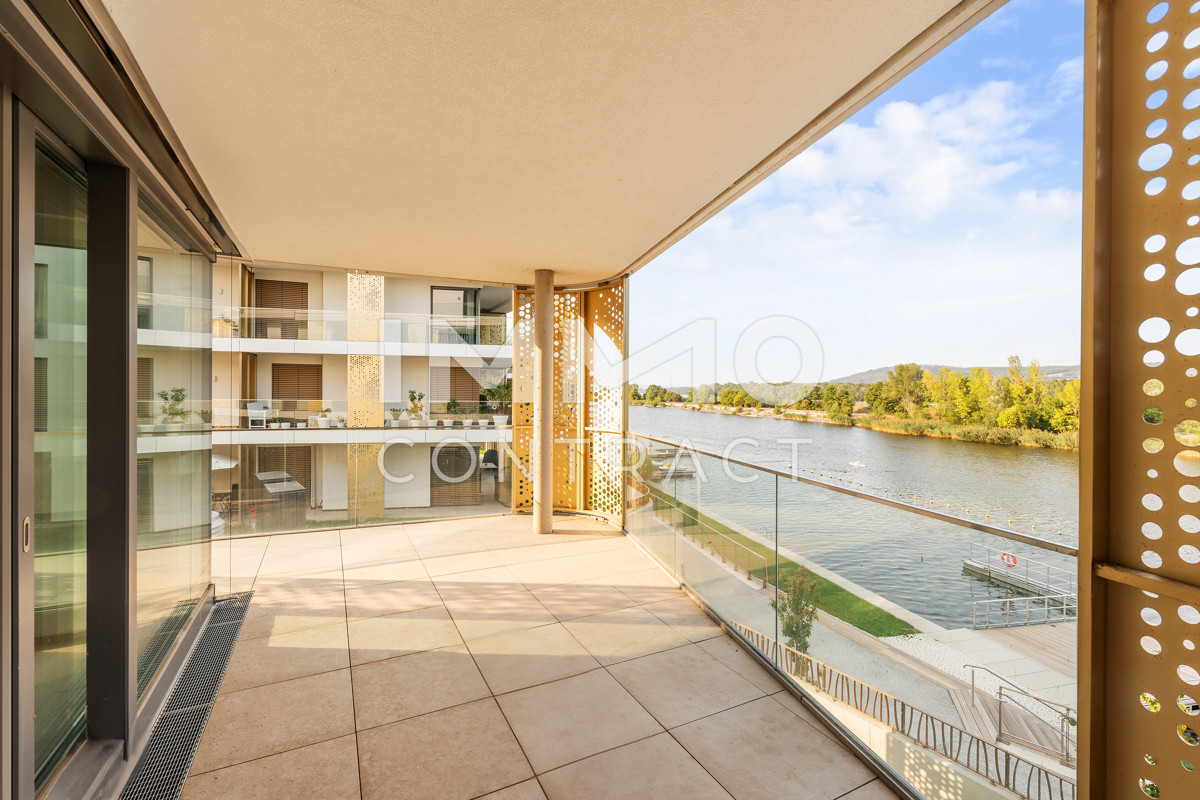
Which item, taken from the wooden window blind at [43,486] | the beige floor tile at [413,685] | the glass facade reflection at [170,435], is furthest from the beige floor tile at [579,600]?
the wooden window blind at [43,486]

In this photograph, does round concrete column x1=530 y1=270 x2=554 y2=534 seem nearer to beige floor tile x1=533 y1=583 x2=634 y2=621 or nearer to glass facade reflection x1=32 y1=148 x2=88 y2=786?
beige floor tile x1=533 y1=583 x2=634 y2=621

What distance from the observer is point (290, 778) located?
1947 millimetres

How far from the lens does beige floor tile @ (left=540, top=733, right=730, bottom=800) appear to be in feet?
6.16

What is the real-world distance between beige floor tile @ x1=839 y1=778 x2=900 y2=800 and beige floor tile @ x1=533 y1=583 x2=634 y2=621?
70.0 inches

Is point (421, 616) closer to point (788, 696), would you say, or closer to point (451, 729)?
point (451, 729)

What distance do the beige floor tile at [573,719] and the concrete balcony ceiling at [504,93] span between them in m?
2.55

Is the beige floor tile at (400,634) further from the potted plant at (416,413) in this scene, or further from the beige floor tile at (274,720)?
the potted plant at (416,413)

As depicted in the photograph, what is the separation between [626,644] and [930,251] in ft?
116

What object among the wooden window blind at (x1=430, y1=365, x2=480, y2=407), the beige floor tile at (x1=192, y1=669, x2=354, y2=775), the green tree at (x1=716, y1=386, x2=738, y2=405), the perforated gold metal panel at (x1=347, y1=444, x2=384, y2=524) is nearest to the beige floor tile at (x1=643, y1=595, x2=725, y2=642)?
the beige floor tile at (x1=192, y1=669, x2=354, y2=775)

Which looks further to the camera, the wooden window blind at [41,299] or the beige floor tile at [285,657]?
the beige floor tile at [285,657]

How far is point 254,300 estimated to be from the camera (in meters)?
12.9

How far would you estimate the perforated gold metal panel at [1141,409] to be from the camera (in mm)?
1064

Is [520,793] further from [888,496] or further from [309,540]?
[309,540]

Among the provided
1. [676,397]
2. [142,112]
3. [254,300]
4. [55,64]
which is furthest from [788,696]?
[254,300]
